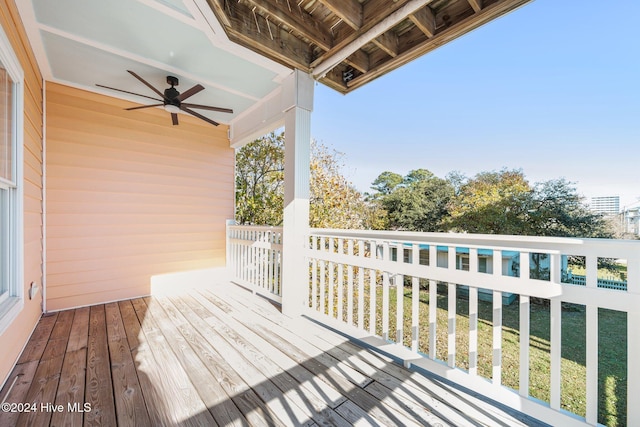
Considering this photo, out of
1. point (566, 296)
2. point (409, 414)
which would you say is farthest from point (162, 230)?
point (566, 296)

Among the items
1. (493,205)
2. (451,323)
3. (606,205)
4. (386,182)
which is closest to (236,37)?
(451,323)

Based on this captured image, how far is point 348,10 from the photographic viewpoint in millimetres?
2025

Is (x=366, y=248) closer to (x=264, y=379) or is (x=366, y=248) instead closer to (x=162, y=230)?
(x=264, y=379)

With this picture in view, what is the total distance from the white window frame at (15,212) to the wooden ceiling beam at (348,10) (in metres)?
2.38

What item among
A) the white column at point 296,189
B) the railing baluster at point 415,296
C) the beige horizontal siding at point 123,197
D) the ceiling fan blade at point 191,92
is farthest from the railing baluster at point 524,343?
the beige horizontal siding at point 123,197

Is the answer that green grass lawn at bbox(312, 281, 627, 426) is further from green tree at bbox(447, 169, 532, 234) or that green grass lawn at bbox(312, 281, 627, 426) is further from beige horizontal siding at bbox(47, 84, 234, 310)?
beige horizontal siding at bbox(47, 84, 234, 310)

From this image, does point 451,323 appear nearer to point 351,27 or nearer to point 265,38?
point 351,27

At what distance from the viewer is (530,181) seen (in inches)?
389

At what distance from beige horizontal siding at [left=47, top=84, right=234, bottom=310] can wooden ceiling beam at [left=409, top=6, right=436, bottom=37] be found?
3343 millimetres

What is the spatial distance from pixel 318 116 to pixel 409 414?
7070mm

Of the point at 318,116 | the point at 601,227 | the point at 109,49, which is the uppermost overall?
the point at 318,116

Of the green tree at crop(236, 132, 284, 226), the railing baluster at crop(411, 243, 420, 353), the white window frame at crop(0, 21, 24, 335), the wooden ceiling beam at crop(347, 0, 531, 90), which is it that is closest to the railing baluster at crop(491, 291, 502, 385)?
the railing baluster at crop(411, 243, 420, 353)

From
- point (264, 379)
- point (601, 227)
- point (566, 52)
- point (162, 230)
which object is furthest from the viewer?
point (566, 52)

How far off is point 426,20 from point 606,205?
34.4 feet
